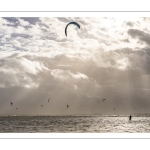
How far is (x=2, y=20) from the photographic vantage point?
60.3 feet
